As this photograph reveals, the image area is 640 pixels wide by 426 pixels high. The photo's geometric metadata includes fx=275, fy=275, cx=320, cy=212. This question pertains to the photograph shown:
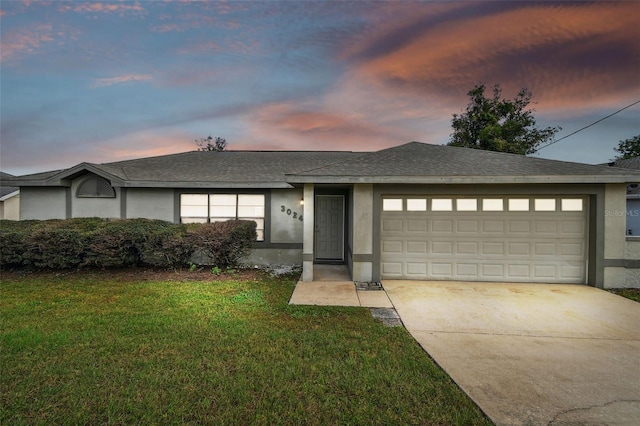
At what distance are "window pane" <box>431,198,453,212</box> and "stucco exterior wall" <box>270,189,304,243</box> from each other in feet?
13.3

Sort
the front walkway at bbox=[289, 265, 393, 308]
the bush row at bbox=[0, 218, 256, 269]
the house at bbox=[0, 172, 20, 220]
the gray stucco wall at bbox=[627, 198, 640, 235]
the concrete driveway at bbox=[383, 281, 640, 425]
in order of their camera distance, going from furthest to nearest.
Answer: the house at bbox=[0, 172, 20, 220] → the gray stucco wall at bbox=[627, 198, 640, 235] → the bush row at bbox=[0, 218, 256, 269] → the front walkway at bbox=[289, 265, 393, 308] → the concrete driveway at bbox=[383, 281, 640, 425]

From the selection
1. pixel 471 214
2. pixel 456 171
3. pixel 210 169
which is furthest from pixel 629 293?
pixel 210 169

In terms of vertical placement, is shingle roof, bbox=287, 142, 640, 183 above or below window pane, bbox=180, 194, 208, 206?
above

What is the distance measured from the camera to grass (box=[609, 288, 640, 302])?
5910 mm

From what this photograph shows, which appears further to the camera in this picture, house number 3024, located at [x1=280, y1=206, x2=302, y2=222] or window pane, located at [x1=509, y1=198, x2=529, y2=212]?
house number 3024, located at [x1=280, y1=206, x2=302, y2=222]

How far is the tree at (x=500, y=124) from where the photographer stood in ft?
68.5

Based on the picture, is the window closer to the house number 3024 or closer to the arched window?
the house number 3024

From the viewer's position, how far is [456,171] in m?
6.85

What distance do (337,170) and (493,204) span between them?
4108 millimetres

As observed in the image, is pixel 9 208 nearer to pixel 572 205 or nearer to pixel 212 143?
pixel 212 143

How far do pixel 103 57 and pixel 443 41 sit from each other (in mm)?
12183

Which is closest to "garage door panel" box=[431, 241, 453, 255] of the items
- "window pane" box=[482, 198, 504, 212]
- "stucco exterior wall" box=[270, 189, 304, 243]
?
"window pane" box=[482, 198, 504, 212]

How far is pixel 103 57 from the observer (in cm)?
1029

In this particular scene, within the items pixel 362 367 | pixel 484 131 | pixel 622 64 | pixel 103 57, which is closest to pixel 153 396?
pixel 362 367
